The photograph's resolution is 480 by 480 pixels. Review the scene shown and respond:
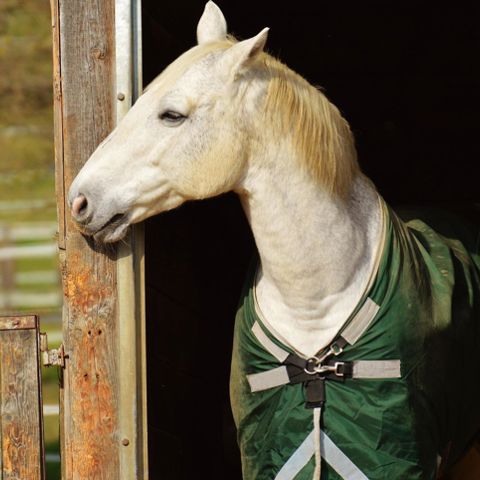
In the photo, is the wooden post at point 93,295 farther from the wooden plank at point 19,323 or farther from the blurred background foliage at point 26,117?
the blurred background foliage at point 26,117

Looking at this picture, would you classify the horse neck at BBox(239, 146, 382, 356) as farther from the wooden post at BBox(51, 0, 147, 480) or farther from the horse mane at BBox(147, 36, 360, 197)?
the wooden post at BBox(51, 0, 147, 480)

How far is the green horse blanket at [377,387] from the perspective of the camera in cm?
270

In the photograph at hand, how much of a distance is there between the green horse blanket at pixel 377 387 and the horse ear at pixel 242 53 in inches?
24.2

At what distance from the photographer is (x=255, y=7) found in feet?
15.2

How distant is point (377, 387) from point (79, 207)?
93cm

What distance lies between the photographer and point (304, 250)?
2.72 meters

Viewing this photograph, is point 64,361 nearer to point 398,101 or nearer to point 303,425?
point 303,425

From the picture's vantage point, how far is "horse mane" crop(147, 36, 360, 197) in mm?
2662

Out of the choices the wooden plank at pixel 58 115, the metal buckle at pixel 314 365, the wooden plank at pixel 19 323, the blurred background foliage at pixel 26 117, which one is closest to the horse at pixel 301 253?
the metal buckle at pixel 314 365

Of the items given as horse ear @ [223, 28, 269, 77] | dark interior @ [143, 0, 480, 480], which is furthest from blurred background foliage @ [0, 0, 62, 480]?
horse ear @ [223, 28, 269, 77]

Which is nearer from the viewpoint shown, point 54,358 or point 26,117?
point 54,358

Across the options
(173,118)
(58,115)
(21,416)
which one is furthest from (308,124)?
(21,416)

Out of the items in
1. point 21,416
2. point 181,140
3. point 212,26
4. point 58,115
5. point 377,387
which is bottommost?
point 21,416

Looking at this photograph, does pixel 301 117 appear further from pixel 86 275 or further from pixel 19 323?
pixel 19 323
